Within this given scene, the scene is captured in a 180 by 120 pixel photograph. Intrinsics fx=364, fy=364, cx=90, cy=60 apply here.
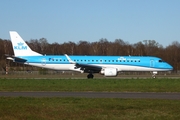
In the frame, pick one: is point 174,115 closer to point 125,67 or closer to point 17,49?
point 125,67

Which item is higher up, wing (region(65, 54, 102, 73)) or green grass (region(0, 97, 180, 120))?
wing (region(65, 54, 102, 73))

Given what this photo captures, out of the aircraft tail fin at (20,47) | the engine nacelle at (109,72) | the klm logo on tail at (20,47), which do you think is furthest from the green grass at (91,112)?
the klm logo on tail at (20,47)

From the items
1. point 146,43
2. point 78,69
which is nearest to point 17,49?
point 78,69

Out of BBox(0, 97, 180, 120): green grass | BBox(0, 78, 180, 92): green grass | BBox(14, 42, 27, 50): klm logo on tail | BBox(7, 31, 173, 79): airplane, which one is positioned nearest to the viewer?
BBox(0, 97, 180, 120): green grass

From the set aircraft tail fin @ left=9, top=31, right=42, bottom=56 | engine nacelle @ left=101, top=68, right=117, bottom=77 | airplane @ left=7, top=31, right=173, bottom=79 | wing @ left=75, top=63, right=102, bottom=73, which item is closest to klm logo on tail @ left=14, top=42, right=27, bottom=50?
aircraft tail fin @ left=9, top=31, right=42, bottom=56

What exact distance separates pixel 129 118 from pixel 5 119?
13.0 feet

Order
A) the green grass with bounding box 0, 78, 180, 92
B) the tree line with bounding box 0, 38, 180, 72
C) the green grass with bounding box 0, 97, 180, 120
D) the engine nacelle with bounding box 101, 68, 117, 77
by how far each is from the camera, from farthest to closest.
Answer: the tree line with bounding box 0, 38, 180, 72
the engine nacelle with bounding box 101, 68, 117, 77
the green grass with bounding box 0, 78, 180, 92
the green grass with bounding box 0, 97, 180, 120

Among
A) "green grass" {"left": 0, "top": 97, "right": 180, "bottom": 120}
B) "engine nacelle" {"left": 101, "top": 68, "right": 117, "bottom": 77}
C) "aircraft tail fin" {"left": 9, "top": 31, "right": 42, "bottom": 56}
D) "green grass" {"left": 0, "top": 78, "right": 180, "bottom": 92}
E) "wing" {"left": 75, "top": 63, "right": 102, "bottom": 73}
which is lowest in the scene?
"green grass" {"left": 0, "top": 97, "right": 180, "bottom": 120}

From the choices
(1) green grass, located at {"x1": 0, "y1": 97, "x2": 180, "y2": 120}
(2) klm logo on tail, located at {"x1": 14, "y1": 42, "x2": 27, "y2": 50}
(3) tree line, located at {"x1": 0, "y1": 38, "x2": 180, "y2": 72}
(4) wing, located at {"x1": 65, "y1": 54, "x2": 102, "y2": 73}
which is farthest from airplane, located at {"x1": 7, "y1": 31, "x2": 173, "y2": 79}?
(3) tree line, located at {"x1": 0, "y1": 38, "x2": 180, "y2": 72}

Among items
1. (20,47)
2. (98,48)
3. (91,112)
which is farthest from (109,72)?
(98,48)

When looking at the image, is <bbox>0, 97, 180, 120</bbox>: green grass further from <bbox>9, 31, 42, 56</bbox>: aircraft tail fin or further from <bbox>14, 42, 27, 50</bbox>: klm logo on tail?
<bbox>14, 42, 27, 50</bbox>: klm logo on tail

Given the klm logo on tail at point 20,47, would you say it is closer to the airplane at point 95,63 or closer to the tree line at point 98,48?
the airplane at point 95,63

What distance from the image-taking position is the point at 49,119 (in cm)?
1159

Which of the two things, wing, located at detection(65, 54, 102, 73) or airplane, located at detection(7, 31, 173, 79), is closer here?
wing, located at detection(65, 54, 102, 73)
